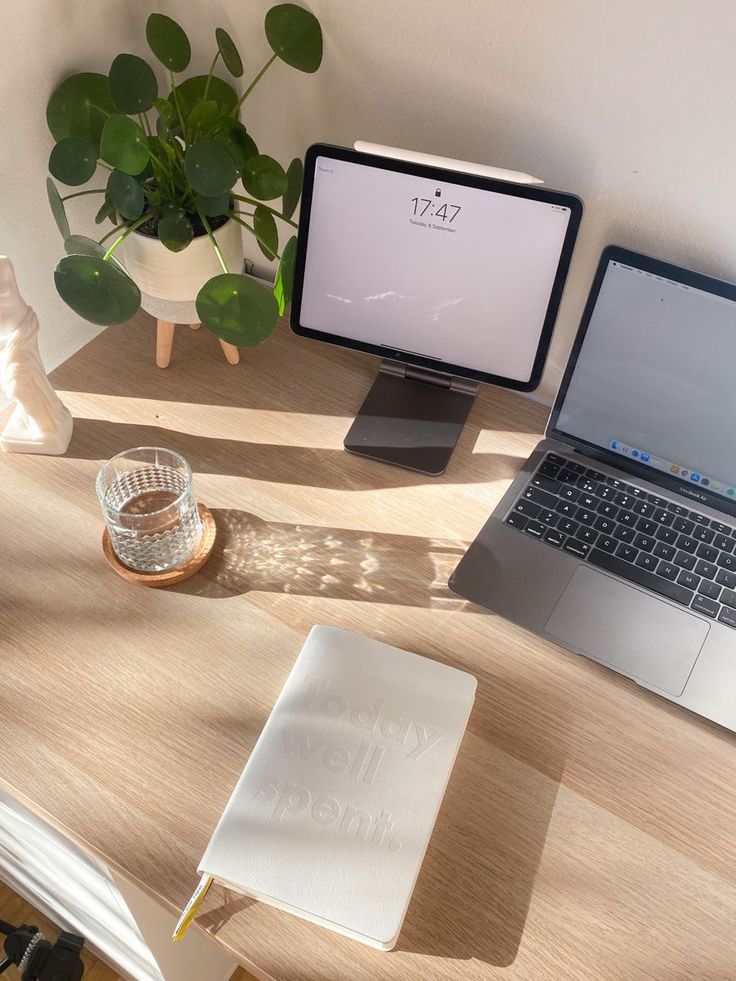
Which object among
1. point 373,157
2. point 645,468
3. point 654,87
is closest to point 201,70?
point 373,157

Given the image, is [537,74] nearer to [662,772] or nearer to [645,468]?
[645,468]

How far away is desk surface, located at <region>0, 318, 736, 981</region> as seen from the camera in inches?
28.5

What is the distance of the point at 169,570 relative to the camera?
93 cm

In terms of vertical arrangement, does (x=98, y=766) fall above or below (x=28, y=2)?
below

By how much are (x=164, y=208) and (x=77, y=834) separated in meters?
0.68

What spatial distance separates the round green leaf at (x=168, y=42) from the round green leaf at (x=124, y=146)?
13cm

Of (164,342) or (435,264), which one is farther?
(164,342)

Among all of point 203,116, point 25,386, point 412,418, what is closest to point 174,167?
point 203,116

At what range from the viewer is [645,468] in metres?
1.00

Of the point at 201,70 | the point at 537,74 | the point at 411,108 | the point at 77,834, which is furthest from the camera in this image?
the point at 201,70

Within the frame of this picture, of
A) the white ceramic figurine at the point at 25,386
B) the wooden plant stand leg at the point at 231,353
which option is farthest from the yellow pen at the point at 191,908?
the wooden plant stand leg at the point at 231,353

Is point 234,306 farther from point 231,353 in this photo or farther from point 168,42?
point 168,42

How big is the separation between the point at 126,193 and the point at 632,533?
68cm

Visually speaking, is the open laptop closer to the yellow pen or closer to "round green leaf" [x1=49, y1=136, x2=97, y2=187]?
the yellow pen
